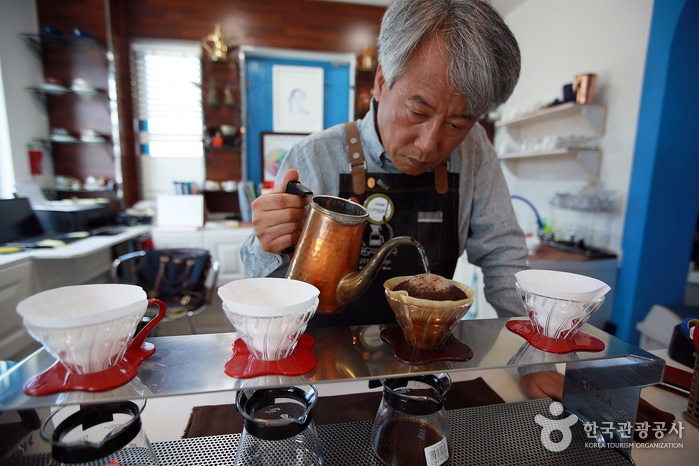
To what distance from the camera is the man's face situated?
2.91 feet

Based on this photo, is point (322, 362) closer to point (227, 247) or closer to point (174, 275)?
point (174, 275)

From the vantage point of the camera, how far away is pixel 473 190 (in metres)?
1.37

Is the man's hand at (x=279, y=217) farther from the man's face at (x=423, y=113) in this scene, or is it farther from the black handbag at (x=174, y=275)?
the black handbag at (x=174, y=275)

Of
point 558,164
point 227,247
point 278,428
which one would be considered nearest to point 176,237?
point 227,247

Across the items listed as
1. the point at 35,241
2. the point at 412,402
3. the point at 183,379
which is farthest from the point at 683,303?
the point at 35,241

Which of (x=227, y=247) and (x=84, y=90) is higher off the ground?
(x=84, y=90)

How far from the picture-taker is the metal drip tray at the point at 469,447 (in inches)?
27.3

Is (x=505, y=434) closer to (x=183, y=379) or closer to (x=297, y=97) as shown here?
(x=183, y=379)

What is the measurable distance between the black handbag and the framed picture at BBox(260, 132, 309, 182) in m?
1.61

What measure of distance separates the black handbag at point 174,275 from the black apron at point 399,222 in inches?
71.5

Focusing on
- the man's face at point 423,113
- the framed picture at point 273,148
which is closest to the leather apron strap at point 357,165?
the man's face at point 423,113

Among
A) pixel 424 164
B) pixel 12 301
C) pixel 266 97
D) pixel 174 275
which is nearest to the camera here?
pixel 424 164

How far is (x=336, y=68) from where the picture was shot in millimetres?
4113

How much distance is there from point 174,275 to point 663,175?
3513 mm
